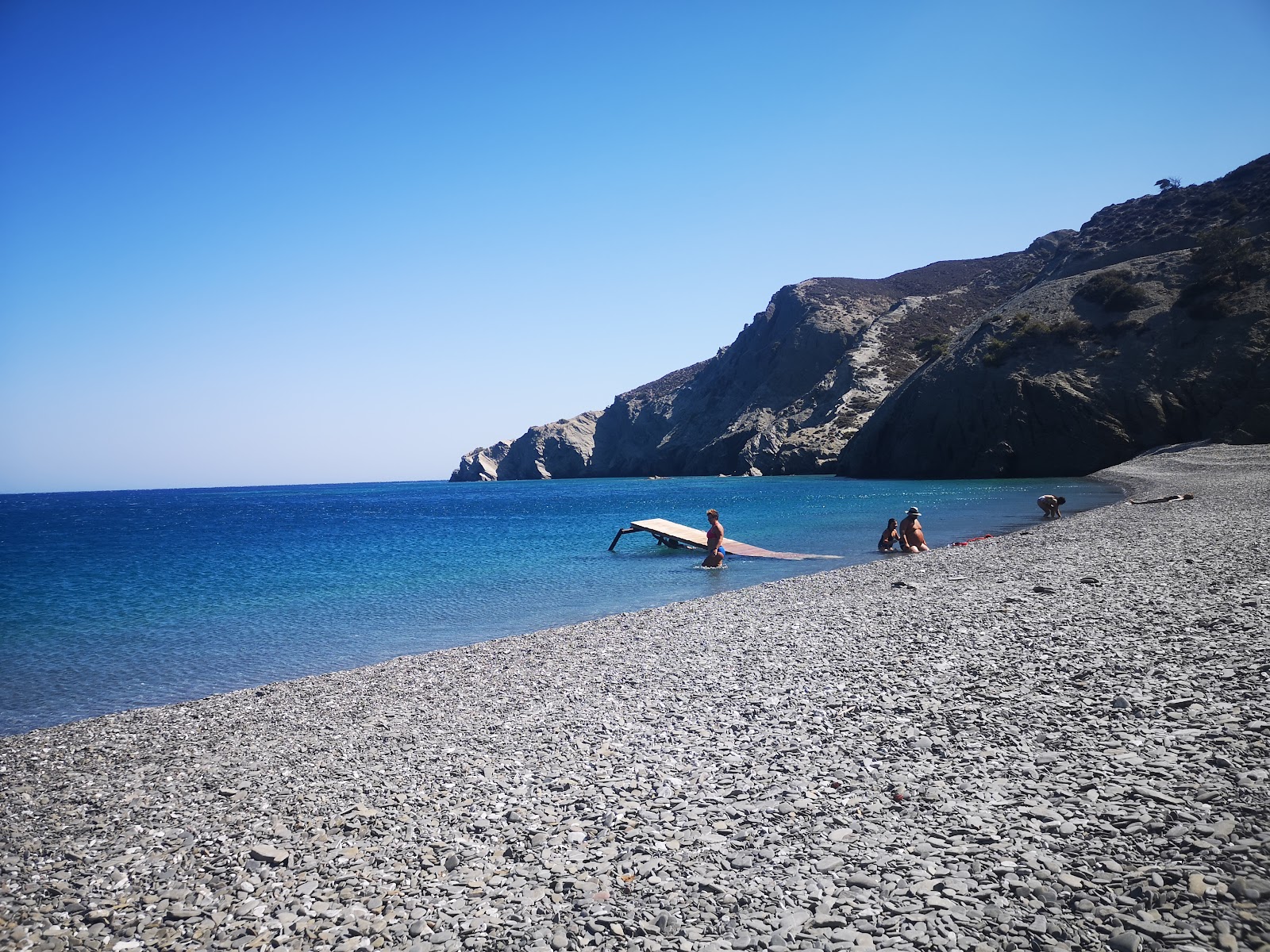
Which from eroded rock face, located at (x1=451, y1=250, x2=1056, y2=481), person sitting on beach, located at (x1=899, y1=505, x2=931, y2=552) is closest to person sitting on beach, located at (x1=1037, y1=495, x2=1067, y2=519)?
person sitting on beach, located at (x1=899, y1=505, x2=931, y2=552)

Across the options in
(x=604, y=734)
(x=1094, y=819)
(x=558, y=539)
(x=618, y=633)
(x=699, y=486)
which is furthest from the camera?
(x=699, y=486)

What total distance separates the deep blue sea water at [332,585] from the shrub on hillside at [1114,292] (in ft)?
96.5

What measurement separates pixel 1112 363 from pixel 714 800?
78104 mm

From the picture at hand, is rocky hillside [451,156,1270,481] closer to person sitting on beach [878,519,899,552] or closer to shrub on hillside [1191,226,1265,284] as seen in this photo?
shrub on hillside [1191,226,1265,284]

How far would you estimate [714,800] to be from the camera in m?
5.68

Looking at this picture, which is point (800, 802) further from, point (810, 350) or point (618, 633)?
point (810, 350)

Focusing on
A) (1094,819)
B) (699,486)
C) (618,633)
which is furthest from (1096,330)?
(1094,819)

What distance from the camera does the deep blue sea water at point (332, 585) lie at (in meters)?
14.0

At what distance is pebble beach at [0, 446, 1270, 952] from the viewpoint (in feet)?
13.7

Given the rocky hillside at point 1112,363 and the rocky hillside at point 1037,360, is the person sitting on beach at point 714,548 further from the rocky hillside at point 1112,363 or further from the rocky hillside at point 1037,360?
the rocky hillside at point 1037,360

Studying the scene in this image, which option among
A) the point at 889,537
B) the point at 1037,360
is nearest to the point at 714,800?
the point at 889,537

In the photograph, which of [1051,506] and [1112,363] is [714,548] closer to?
[1051,506]

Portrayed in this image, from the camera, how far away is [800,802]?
216 inches

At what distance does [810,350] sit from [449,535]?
90.2 m
